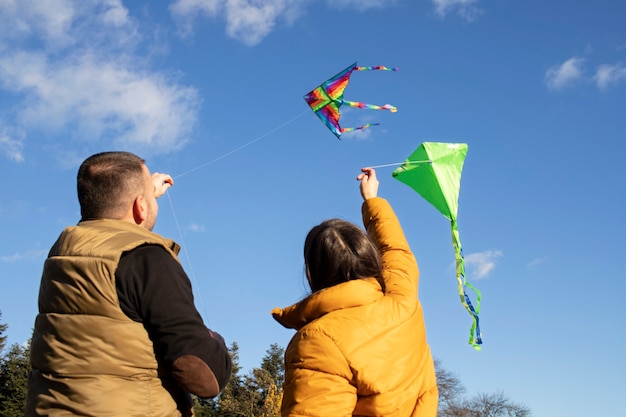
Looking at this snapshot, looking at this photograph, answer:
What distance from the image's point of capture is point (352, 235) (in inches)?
96.0

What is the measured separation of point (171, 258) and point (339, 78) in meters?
6.27

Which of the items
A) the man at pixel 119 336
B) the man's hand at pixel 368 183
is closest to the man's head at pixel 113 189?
the man at pixel 119 336

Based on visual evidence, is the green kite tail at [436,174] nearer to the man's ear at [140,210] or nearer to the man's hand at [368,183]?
the man's hand at [368,183]

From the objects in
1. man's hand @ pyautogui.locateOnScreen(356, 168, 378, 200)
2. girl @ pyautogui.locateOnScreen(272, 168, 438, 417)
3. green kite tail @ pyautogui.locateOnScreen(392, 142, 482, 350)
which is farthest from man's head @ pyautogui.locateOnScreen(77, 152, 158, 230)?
green kite tail @ pyautogui.locateOnScreen(392, 142, 482, 350)

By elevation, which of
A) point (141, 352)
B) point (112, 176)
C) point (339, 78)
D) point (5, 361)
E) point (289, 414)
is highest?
point (5, 361)

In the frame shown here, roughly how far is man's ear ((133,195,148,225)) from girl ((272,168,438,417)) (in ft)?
1.95

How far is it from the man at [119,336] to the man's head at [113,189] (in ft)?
0.47

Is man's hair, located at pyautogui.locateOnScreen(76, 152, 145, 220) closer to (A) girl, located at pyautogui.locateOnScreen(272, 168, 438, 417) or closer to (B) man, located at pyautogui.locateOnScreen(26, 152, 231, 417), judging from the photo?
(B) man, located at pyautogui.locateOnScreen(26, 152, 231, 417)

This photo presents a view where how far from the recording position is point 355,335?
7.20 feet

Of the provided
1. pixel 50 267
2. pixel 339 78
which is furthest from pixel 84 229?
pixel 339 78

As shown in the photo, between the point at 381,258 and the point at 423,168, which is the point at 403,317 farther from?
the point at 423,168

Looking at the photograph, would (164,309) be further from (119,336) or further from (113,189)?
(113,189)

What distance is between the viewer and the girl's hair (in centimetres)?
238

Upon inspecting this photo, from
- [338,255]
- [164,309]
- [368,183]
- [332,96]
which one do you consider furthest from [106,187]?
[332,96]
